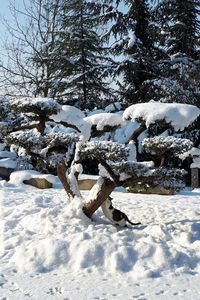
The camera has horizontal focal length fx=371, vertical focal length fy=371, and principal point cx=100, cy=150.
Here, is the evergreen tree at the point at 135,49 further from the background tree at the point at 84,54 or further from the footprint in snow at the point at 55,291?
the footprint in snow at the point at 55,291

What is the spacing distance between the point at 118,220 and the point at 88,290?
190 centimetres

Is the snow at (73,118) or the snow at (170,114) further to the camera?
the snow at (73,118)

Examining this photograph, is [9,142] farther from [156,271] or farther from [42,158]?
[156,271]

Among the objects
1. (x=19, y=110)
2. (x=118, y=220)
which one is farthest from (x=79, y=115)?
(x=118, y=220)

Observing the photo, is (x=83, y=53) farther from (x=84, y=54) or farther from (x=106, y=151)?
(x=106, y=151)

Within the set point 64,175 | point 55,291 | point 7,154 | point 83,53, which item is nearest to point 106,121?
point 64,175

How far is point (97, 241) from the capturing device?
4.43 m

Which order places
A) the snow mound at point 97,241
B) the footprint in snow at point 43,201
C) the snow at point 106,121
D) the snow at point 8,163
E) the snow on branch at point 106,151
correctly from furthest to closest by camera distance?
the snow at point 8,163, the footprint in snow at point 43,201, the snow at point 106,121, the snow on branch at point 106,151, the snow mound at point 97,241

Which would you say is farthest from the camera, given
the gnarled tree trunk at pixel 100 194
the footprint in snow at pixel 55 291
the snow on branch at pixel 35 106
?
the snow on branch at pixel 35 106

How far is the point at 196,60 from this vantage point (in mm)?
12695

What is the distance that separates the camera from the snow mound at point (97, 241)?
4023mm

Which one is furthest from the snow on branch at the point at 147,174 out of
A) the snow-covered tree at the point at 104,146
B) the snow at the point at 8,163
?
the snow at the point at 8,163

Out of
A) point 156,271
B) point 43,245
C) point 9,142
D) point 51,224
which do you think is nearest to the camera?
point 156,271

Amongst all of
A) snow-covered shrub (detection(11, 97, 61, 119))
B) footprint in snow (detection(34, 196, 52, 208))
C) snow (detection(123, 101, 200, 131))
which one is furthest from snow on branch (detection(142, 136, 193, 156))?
footprint in snow (detection(34, 196, 52, 208))
